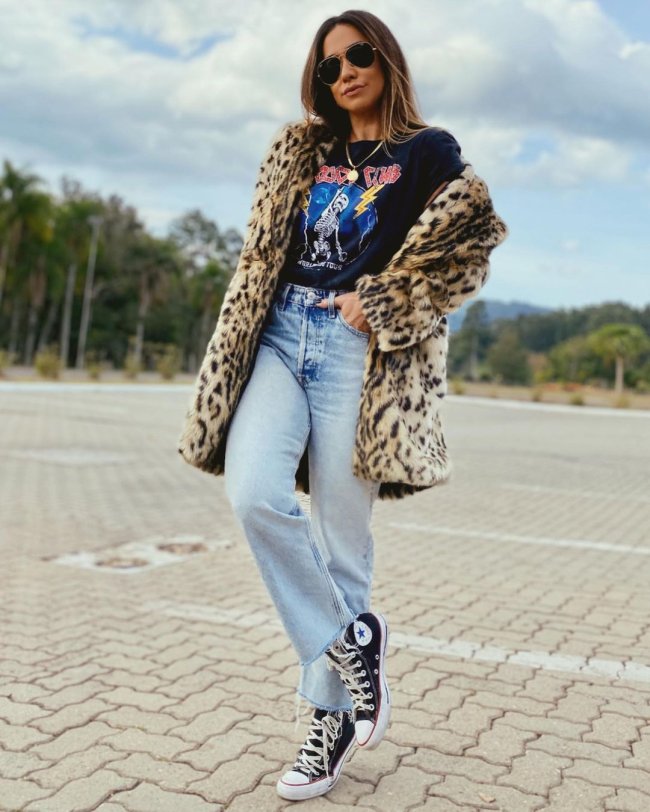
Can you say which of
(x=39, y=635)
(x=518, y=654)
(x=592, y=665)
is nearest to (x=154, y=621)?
(x=39, y=635)

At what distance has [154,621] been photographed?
4652 mm

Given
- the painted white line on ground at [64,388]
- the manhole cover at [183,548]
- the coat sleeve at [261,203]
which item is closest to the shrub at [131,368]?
the painted white line on ground at [64,388]

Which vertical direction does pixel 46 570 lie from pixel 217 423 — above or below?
below

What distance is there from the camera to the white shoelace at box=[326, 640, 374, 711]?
2.61 metres

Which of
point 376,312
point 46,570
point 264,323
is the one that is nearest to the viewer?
point 376,312

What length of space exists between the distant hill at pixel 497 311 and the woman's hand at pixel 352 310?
0.30 meters

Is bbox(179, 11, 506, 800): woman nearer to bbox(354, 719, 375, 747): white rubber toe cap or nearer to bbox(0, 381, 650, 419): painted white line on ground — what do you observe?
bbox(354, 719, 375, 747): white rubber toe cap

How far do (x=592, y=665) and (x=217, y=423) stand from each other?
235 centimetres

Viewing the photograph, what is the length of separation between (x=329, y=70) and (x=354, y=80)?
0.11m

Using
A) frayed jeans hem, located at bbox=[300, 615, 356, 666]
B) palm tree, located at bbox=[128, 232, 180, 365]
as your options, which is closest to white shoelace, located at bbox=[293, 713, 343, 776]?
frayed jeans hem, located at bbox=[300, 615, 356, 666]

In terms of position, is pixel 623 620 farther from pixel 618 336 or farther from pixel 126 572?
pixel 618 336

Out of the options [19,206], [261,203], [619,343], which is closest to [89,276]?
[19,206]

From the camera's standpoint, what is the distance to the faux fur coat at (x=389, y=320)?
100.0 inches

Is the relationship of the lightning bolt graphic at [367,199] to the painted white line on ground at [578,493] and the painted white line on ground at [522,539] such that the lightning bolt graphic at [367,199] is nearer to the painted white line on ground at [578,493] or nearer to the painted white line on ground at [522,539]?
the painted white line on ground at [522,539]
